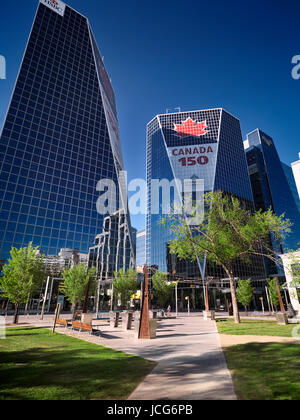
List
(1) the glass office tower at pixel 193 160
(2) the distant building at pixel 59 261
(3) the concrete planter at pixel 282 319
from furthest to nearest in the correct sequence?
(1) the glass office tower at pixel 193 160 → (2) the distant building at pixel 59 261 → (3) the concrete planter at pixel 282 319

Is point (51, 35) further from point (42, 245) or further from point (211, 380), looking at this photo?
point (211, 380)

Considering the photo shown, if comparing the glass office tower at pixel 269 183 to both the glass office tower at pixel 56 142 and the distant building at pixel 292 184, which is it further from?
the glass office tower at pixel 56 142

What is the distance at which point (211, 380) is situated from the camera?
5.87 m

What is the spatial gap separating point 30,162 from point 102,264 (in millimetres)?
30681

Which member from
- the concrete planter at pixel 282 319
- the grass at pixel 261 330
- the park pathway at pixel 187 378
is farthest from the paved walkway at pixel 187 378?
the concrete planter at pixel 282 319

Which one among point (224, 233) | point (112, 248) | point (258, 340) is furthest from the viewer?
point (112, 248)

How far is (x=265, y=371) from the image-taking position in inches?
258

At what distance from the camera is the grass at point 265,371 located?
4872 millimetres

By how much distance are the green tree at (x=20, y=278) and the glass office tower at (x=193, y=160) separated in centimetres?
5000

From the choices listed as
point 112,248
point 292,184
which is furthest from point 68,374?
point 292,184

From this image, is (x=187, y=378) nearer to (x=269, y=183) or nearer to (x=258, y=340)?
(x=258, y=340)

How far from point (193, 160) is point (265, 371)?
7818 centimetres

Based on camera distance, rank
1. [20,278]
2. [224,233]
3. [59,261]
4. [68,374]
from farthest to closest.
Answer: [59,261] < [224,233] < [20,278] < [68,374]
